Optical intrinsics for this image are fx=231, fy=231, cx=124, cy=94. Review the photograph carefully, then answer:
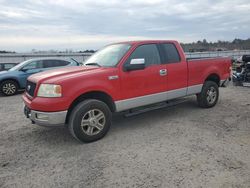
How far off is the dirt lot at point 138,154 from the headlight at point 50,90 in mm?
993

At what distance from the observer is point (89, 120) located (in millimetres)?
4301

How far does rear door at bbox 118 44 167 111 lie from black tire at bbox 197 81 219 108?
1.49 m

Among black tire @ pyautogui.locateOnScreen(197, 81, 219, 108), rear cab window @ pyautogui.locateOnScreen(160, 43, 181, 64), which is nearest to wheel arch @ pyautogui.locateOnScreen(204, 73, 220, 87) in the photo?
black tire @ pyautogui.locateOnScreen(197, 81, 219, 108)

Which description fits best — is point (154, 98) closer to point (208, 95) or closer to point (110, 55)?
point (110, 55)

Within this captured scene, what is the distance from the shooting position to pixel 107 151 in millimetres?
3996

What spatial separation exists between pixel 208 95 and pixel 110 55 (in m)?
3.07

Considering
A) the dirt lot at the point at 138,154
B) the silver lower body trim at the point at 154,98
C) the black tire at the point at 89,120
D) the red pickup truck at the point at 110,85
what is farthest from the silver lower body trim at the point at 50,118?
the silver lower body trim at the point at 154,98

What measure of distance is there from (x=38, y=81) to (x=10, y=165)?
1501mm

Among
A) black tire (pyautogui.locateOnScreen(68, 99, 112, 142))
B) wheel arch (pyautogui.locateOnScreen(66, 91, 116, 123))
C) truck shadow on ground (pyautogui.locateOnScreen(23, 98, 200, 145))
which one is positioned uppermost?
wheel arch (pyautogui.locateOnScreen(66, 91, 116, 123))

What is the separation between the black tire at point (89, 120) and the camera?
4.14 m

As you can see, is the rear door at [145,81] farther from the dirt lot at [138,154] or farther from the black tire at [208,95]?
the black tire at [208,95]

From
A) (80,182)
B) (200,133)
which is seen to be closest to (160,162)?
(80,182)

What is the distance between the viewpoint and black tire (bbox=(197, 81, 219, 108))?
6.31 metres

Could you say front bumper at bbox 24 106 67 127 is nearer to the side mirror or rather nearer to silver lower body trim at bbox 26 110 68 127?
silver lower body trim at bbox 26 110 68 127
